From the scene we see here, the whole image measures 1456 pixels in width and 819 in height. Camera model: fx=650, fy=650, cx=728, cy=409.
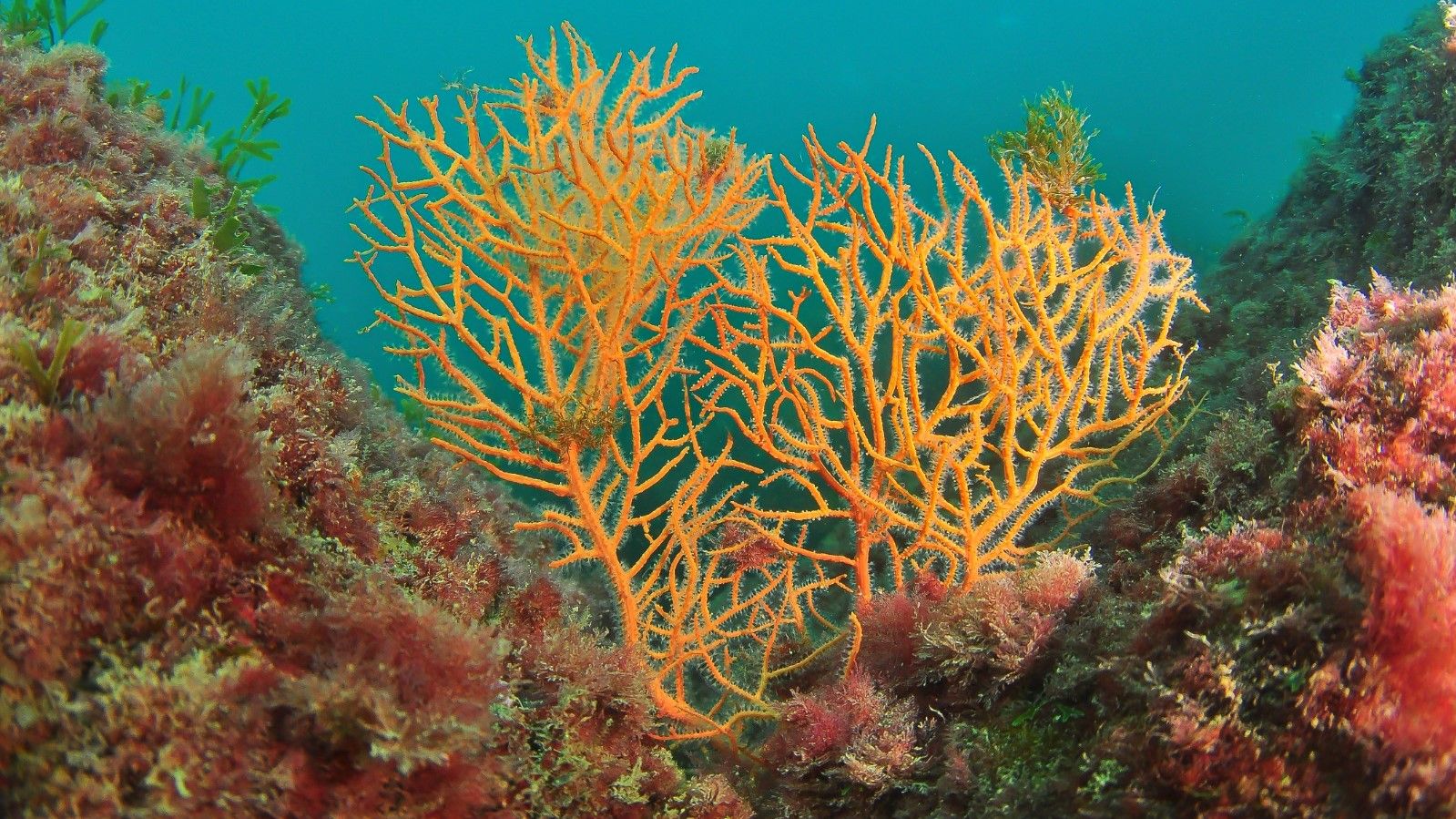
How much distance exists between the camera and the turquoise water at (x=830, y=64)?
172 ft

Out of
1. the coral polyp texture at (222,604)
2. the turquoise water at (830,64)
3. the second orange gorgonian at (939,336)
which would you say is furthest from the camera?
the turquoise water at (830,64)

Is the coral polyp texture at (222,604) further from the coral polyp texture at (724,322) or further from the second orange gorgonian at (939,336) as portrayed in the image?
the second orange gorgonian at (939,336)

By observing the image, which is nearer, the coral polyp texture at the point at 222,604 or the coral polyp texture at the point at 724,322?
the coral polyp texture at the point at 222,604

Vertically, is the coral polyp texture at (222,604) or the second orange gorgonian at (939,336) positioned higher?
the second orange gorgonian at (939,336)

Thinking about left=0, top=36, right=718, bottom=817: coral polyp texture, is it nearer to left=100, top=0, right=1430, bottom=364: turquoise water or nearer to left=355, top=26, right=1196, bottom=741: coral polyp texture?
left=355, top=26, right=1196, bottom=741: coral polyp texture

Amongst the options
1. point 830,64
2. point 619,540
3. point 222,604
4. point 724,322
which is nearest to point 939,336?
point 724,322

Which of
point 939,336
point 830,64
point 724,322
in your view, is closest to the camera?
point 939,336

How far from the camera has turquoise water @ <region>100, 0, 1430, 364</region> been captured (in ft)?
172

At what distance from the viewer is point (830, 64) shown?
7206 cm

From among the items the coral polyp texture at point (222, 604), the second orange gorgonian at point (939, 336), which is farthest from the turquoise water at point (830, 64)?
the coral polyp texture at point (222, 604)

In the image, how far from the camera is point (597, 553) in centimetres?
339

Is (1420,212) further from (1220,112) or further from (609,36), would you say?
(609,36)

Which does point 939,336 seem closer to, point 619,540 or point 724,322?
point 724,322

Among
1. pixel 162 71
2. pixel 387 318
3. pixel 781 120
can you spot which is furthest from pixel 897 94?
pixel 162 71
